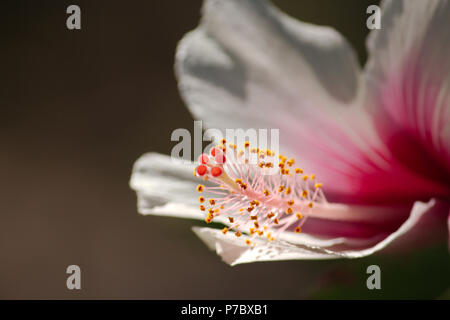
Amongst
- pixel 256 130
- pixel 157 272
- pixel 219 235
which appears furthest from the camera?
pixel 157 272

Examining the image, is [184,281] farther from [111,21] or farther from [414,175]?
[414,175]

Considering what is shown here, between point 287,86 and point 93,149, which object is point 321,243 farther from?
point 93,149

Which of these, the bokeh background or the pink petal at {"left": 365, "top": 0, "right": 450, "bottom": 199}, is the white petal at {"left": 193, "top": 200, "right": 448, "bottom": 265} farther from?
the bokeh background

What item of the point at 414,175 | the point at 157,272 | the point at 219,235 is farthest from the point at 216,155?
the point at 157,272

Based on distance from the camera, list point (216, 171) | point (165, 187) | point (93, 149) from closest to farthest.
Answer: point (216, 171) < point (165, 187) < point (93, 149)

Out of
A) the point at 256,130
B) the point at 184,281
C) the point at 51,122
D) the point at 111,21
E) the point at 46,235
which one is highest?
the point at 111,21

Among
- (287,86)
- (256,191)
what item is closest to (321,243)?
(256,191)

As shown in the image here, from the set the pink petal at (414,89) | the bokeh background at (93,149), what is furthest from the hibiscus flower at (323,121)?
the bokeh background at (93,149)
